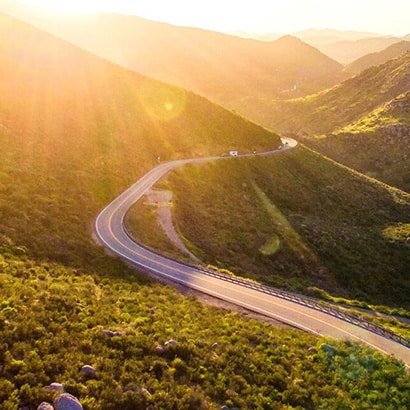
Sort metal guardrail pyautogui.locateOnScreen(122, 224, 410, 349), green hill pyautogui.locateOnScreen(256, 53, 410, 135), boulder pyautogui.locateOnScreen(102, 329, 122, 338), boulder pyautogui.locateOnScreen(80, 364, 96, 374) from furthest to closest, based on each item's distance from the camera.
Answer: green hill pyautogui.locateOnScreen(256, 53, 410, 135) < metal guardrail pyautogui.locateOnScreen(122, 224, 410, 349) < boulder pyautogui.locateOnScreen(102, 329, 122, 338) < boulder pyautogui.locateOnScreen(80, 364, 96, 374)

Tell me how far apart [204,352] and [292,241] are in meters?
36.4

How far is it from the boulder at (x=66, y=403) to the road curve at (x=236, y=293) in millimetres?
16719

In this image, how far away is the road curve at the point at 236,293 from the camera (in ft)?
85.0

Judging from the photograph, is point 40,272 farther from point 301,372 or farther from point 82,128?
point 82,128

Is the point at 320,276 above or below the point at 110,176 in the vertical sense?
below

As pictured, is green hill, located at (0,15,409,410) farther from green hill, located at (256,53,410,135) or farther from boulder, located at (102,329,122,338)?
green hill, located at (256,53,410,135)

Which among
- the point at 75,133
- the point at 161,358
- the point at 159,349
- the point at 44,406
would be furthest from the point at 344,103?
the point at 44,406

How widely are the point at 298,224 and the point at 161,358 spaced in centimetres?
4439

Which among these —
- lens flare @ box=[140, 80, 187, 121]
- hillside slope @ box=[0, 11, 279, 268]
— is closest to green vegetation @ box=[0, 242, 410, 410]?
hillside slope @ box=[0, 11, 279, 268]

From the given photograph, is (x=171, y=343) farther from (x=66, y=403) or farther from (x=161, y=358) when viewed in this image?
(x=66, y=403)

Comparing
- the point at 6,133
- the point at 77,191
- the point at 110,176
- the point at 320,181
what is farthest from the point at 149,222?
the point at 320,181

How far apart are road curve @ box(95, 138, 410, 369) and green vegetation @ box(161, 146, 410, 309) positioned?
811 centimetres

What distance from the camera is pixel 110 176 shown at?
57906mm

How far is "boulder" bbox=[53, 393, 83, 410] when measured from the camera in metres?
13.5
